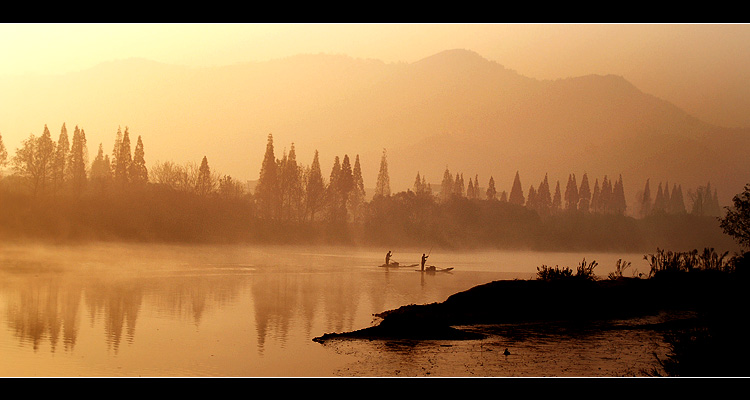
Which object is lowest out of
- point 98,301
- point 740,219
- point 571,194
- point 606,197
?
point 98,301

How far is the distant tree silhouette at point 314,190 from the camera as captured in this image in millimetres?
29438

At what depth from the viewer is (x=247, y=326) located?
17.0m

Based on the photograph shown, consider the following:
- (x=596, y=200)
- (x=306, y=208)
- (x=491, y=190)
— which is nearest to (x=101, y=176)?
(x=306, y=208)

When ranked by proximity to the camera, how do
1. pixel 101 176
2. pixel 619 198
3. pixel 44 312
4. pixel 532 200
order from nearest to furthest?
pixel 44 312, pixel 619 198, pixel 532 200, pixel 101 176

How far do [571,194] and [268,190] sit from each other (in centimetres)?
1462

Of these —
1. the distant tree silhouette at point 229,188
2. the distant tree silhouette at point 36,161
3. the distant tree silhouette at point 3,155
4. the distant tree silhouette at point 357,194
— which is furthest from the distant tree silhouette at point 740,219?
the distant tree silhouette at point 3,155

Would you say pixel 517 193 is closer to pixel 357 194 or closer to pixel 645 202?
pixel 645 202

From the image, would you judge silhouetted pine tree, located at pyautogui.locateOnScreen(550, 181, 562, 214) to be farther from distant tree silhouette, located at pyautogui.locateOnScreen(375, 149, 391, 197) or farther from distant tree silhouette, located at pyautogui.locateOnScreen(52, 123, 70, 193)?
distant tree silhouette, located at pyautogui.locateOnScreen(52, 123, 70, 193)

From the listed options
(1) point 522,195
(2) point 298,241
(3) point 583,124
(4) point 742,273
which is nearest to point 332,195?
(2) point 298,241

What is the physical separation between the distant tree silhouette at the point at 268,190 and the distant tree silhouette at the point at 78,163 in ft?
29.8

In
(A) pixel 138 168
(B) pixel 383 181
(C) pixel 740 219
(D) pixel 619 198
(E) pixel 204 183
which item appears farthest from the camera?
(A) pixel 138 168

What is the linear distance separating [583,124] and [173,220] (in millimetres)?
21947

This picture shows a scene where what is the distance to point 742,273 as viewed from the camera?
15.5 m
